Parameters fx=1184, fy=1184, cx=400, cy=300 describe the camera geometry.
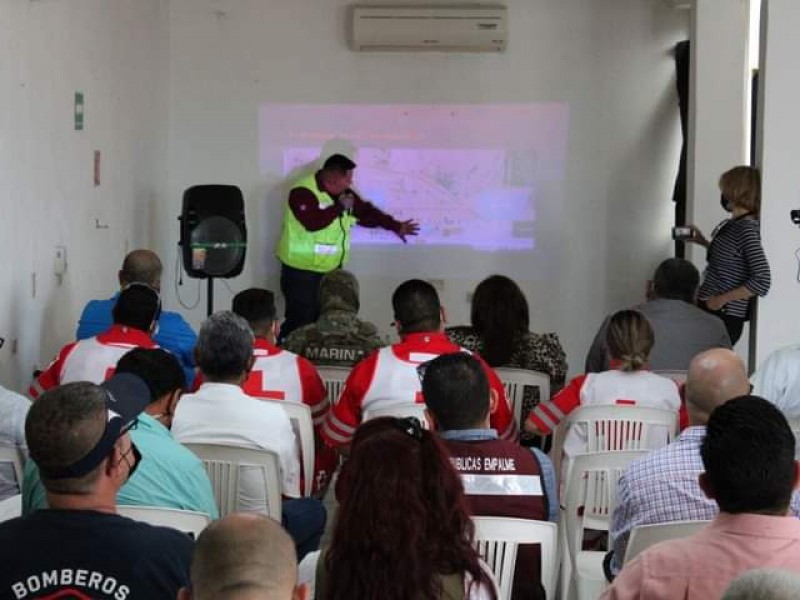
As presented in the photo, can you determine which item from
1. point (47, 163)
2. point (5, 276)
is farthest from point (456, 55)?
point (5, 276)

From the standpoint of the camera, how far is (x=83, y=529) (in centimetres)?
210

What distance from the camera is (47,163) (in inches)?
247

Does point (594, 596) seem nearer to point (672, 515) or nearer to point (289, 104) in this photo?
point (672, 515)

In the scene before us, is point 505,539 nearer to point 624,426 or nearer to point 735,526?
point 735,526

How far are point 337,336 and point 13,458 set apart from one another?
2070 mm

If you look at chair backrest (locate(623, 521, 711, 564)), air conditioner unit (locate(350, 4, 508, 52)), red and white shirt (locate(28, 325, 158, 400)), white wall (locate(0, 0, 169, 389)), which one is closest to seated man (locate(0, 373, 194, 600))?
chair backrest (locate(623, 521, 711, 564))

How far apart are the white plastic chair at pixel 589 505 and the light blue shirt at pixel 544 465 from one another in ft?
2.01

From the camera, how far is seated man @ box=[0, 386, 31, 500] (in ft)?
11.3

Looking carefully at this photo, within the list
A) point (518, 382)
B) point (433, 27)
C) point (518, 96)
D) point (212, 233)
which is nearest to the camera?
point (518, 382)

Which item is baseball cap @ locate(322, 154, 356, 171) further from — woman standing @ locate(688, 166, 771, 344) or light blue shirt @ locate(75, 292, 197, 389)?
light blue shirt @ locate(75, 292, 197, 389)

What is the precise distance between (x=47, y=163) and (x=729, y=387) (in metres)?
4.21

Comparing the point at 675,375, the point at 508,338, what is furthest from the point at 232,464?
the point at 675,375

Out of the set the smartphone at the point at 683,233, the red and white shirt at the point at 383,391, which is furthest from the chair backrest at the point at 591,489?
the smartphone at the point at 683,233

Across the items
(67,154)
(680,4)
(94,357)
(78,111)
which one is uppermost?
(680,4)
